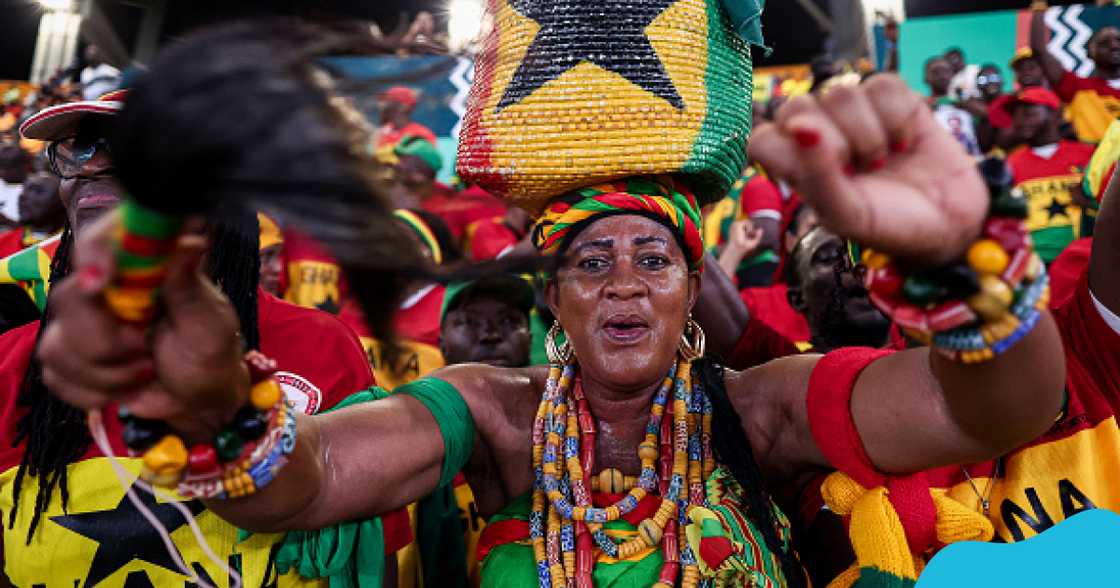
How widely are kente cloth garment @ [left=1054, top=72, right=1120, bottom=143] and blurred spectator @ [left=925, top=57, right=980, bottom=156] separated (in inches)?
23.9

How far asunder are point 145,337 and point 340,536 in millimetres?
856

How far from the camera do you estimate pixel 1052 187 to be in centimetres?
550

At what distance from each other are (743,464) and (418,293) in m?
0.93

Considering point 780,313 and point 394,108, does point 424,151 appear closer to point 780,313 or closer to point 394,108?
point 780,313

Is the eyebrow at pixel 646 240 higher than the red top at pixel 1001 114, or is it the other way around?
Answer: the eyebrow at pixel 646 240

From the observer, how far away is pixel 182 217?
1.29 metres

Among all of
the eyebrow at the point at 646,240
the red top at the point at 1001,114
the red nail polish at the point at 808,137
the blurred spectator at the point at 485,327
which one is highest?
the red nail polish at the point at 808,137

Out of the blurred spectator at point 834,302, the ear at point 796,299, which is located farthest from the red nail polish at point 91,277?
the ear at point 796,299

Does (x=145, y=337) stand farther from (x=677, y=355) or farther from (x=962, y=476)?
(x=962, y=476)

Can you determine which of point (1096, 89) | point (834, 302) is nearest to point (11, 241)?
point (834, 302)

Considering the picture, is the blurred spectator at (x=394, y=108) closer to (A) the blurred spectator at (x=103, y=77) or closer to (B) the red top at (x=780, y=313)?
(A) the blurred spectator at (x=103, y=77)

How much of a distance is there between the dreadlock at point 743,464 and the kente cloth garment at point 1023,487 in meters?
0.13

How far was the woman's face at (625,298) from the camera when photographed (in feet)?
7.49

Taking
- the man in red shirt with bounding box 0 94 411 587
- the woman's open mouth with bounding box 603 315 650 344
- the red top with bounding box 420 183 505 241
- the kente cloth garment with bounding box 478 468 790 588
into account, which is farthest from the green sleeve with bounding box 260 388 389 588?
the red top with bounding box 420 183 505 241
